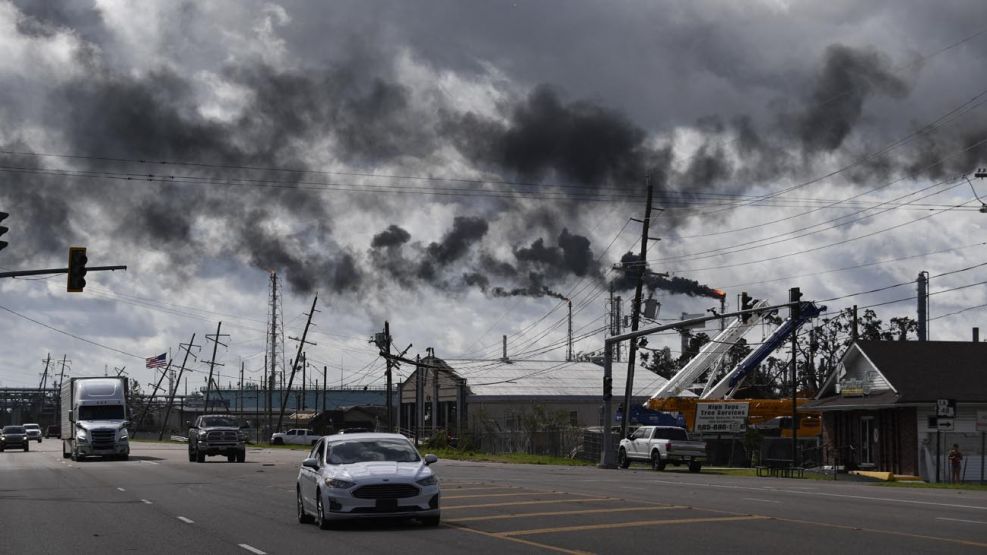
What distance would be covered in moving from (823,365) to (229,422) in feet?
196

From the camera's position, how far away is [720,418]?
54.3 metres

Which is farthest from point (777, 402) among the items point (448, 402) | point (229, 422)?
point (448, 402)

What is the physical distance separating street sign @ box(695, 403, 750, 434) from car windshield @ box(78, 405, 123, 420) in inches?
1043

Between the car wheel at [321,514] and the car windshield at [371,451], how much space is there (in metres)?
0.63

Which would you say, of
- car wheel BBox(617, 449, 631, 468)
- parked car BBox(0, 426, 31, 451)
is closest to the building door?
car wheel BBox(617, 449, 631, 468)

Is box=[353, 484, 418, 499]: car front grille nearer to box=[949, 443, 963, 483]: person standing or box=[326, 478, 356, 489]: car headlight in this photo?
box=[326, 478, 356, 489]: car headlight

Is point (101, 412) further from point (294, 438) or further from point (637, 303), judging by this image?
point (294, 438)

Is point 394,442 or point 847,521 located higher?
point 394,442

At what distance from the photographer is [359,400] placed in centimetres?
19325

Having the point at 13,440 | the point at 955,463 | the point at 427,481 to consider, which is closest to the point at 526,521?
the point at 427,481

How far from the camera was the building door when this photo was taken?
49.6 metres

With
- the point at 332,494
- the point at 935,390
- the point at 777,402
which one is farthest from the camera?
the point at 777,402

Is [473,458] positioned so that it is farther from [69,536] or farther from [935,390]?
[69,536]

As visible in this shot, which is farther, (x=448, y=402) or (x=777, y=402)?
(x=448, y=402)
